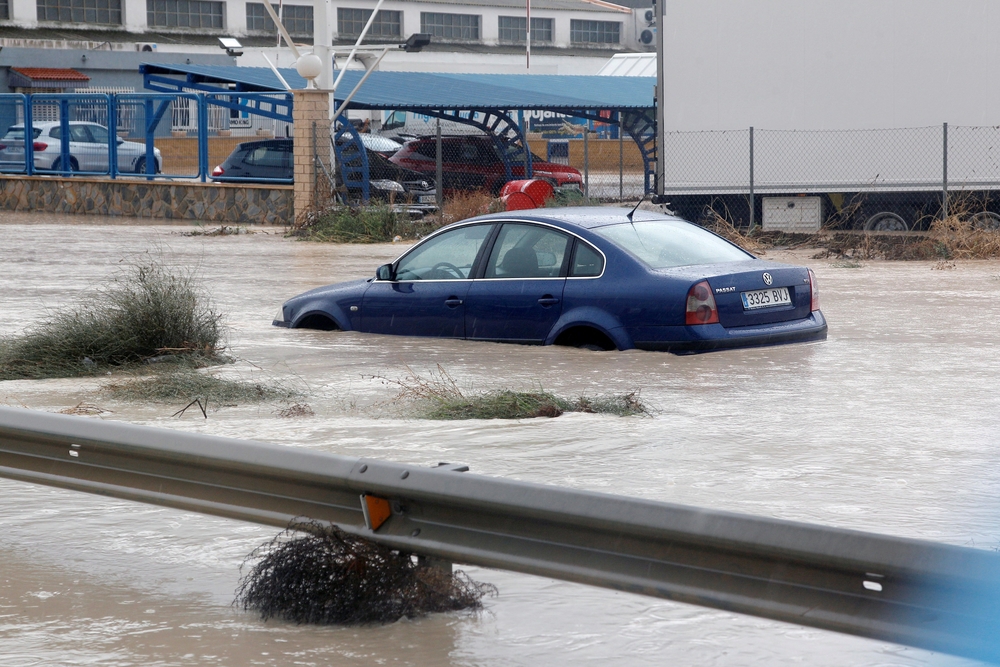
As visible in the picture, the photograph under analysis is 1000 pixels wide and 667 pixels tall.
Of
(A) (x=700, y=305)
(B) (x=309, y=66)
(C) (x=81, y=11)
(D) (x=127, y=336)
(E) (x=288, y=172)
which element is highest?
(C) (x=81, y=11)

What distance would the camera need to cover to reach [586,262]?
405 inches

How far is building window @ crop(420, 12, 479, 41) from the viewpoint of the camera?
66.1m

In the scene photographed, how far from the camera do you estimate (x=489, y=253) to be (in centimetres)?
1075

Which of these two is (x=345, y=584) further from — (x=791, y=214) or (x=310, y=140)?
(x=310, y=140)

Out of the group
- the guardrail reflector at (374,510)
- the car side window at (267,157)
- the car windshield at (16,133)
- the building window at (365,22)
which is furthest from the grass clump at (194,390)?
the building window at (365,22)

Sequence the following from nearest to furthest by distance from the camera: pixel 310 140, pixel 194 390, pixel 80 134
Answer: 1. pixel 194 390
2. pixel 310 140
3. pixel 80 134

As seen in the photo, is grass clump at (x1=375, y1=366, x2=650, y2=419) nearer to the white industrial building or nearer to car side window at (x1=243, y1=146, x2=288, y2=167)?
car side window at (x1=243, y1=146, x2=288, y2=167)

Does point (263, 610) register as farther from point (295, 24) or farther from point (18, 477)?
point (295, 24)

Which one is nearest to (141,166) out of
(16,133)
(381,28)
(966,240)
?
(16,133)

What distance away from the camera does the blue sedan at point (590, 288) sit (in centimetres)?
996

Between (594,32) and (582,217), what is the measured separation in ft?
208

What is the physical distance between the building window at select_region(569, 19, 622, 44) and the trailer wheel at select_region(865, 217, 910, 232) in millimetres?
50780

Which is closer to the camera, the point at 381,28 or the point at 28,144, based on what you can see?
the point at 28,144

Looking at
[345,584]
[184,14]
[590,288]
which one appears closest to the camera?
[345,584]
